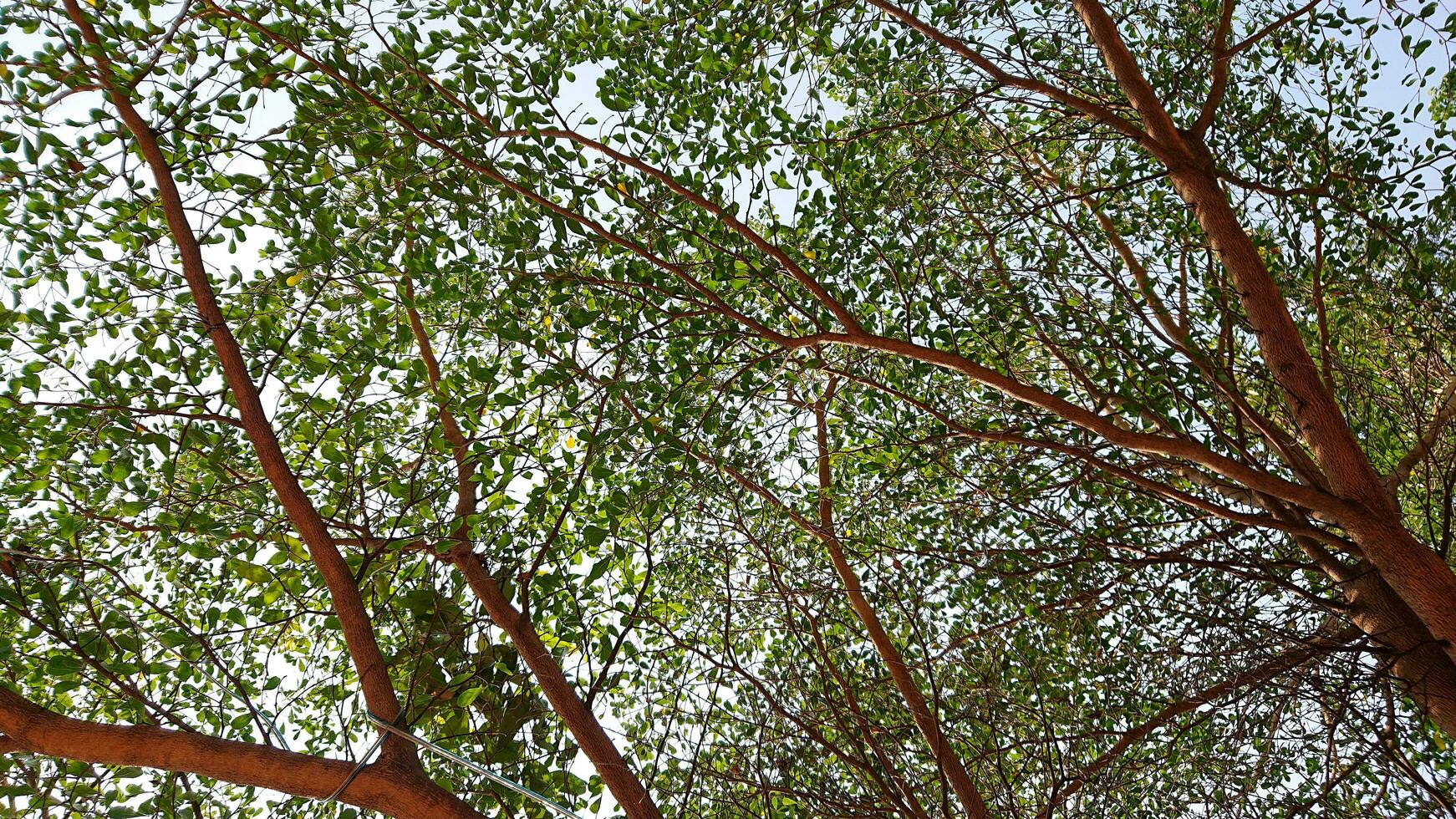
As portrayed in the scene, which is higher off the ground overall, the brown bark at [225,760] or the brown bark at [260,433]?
the brown bark at [260,433]

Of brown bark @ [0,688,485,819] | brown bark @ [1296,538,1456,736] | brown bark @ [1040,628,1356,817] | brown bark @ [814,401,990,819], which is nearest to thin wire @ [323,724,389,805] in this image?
brown bark @ [0,688,485,819]

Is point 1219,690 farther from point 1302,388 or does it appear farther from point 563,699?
point 563,699

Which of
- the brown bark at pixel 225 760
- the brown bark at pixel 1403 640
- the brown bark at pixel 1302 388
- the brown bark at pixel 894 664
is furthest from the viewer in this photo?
the brown bark at pixel 894 664

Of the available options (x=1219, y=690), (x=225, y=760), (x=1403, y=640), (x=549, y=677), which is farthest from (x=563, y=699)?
(x=1403, y=640)

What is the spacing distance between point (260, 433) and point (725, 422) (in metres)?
1.53

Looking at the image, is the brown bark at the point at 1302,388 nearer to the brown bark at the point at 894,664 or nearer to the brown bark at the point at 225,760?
the brown bark at the point at 894,664

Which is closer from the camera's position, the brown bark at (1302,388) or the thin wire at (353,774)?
the thin wire at (353,774)

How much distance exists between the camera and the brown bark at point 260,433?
2.46m

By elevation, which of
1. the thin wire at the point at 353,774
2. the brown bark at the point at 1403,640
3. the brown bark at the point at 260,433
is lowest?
the brown bark at the point at 1403,640

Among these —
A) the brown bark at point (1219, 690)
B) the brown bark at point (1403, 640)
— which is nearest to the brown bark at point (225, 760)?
the brown bark at point (1219, 690)

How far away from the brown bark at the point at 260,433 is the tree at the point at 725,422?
13 mm

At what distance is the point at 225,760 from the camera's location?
82.8 inches

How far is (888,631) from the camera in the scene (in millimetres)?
4594

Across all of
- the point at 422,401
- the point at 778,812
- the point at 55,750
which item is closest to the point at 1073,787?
the point at 778,812
